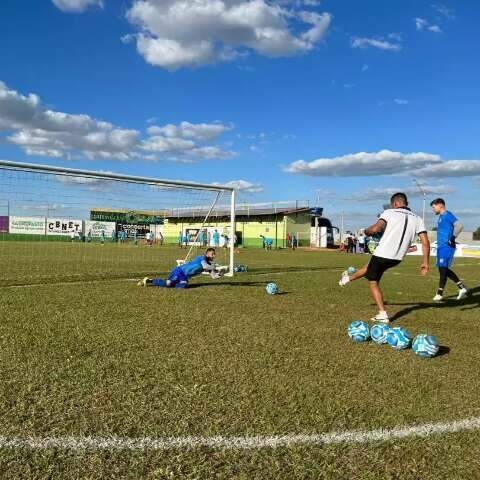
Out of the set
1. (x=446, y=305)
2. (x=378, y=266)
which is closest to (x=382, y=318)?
(x=378, y=266)

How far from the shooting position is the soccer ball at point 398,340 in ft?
19.0

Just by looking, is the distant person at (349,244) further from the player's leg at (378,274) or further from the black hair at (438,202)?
the player's leg at (378,274)

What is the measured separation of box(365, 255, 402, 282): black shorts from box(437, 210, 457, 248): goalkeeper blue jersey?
346cm

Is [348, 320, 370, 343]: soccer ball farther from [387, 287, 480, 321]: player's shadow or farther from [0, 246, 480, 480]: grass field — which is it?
[387, 287, 480, 321]: player's shadow

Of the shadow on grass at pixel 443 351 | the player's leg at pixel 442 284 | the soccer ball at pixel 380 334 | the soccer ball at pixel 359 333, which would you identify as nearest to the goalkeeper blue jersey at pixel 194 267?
the player's leg at pixel 442 284

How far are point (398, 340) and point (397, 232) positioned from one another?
2.26 m

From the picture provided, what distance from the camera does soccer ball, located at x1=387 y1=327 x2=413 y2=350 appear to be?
228 inches

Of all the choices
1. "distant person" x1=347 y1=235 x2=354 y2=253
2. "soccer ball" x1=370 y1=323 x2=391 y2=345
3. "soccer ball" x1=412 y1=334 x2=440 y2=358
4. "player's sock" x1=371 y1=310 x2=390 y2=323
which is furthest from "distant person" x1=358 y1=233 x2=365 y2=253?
"soccer ball" x1=412 y1=334 x2=440 y2=358

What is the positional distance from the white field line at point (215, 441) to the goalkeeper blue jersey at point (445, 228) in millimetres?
7715

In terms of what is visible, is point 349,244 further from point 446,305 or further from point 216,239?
point 446,305

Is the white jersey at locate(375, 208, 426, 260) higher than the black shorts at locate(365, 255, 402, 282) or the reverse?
higher

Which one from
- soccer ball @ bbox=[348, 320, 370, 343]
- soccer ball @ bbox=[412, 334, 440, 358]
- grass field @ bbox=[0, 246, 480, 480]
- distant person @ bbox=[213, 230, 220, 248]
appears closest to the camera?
grass field @ bbox=[0, 246, 480, 480]

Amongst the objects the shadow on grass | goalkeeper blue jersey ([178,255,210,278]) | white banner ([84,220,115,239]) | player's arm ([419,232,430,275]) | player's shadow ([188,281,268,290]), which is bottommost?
the shadow on grass

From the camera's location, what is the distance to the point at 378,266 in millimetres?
7695
